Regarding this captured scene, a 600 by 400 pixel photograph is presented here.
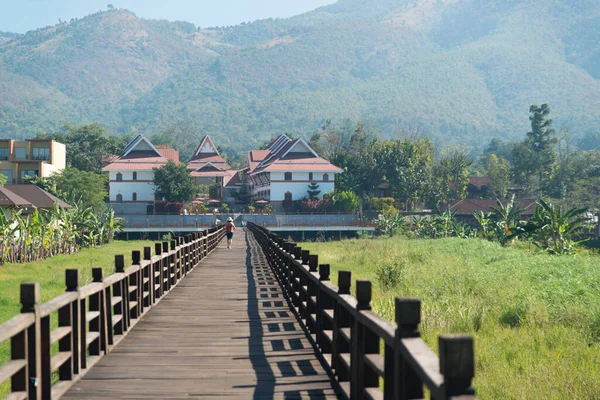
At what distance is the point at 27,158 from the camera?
82625 millimetres

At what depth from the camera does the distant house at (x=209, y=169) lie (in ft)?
290

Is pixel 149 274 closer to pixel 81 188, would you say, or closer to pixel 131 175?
pixel 81 188

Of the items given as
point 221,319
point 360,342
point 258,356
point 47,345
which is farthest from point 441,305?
point 47,345

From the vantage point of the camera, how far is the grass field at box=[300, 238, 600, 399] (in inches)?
377

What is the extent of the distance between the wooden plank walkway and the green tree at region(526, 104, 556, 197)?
89.2m

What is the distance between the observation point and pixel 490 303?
17.2 m

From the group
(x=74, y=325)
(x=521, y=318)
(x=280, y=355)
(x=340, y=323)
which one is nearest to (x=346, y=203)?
(x=521, y=318)

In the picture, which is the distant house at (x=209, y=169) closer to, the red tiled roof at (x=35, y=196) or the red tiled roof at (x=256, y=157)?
the red tiled roof at (x=256, y=157)

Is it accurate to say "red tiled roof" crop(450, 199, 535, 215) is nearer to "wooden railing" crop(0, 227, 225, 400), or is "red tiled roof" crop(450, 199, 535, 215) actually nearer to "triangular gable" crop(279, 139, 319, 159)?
"triangular gable" crop(279, 139, 319, 159)

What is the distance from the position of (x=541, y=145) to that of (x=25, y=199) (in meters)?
79.4

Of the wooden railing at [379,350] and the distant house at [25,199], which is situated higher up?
the distant house at [25,199]

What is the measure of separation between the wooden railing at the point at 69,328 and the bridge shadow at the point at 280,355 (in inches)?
70.3

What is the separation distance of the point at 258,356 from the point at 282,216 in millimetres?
59340

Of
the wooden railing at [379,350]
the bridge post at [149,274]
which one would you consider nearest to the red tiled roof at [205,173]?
the bridge post at [149,274]
